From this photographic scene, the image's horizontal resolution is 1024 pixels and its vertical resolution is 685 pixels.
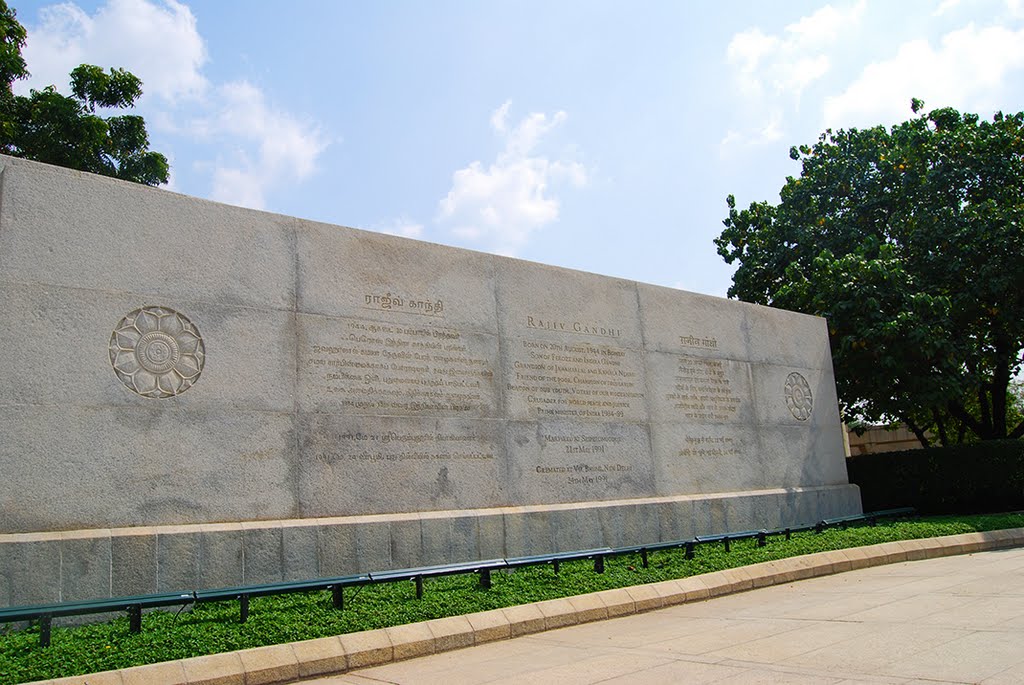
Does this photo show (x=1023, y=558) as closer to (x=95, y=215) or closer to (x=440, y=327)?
(x=440, y=327)

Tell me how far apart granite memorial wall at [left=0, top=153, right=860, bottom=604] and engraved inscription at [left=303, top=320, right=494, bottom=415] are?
26mm

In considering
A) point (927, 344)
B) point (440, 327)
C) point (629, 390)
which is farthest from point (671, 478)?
point (927, 344)

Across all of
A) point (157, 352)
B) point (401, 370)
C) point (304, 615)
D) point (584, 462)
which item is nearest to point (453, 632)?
point (304, 615)

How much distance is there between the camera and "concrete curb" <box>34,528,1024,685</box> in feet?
19.2

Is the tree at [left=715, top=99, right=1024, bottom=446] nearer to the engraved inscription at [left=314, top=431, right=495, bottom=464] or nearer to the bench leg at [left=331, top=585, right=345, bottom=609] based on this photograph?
the engraved inscription at [left=314, top=431, right=495, bottom=464]

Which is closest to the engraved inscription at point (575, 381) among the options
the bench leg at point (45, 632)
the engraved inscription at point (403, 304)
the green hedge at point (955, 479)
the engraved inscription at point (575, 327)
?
the engraved inscription at point (575, 327)

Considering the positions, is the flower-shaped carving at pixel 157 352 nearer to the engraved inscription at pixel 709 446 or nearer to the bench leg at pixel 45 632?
the bench leg at pixel 45 632

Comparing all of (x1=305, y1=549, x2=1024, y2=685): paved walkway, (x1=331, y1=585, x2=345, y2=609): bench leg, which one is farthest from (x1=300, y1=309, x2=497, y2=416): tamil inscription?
(x1=305, y1=549, x2=1024, y2=685): paved walkway

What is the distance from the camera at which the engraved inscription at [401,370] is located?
953 centimetres

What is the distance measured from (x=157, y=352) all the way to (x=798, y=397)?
1113 cm

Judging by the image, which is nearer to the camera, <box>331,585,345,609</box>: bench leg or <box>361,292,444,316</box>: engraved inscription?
<box>331,585,345,609</box>: bench leg

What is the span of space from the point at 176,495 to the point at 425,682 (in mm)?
3724

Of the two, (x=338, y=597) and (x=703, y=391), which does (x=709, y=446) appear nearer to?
(x=703, y=391)

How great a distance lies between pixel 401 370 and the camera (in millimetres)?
10031
